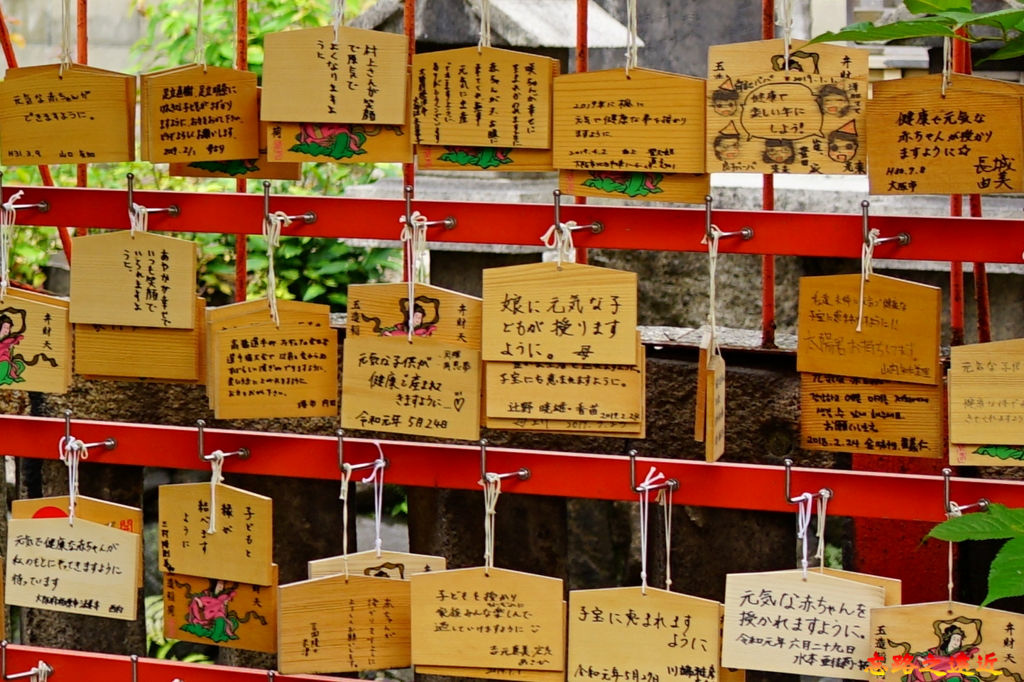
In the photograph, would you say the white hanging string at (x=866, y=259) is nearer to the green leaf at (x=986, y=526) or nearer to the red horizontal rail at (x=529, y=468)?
the red horizontal rail at (x=529, y=468)

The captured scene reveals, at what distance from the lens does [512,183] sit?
3508mm

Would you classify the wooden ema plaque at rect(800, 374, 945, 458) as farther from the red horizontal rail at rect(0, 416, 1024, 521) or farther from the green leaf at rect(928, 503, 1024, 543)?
the green leaf at rect(928, 503, 1024, 543)

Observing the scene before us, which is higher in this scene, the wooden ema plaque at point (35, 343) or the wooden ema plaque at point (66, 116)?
A: the wooden ema plaque at point (66, 116)

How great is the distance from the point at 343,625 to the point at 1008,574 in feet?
3.45

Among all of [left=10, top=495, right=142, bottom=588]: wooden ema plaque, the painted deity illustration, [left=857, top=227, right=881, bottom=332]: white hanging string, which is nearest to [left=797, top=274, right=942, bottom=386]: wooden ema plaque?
[left=857, top=227, right=881, bottom=332]: white hanging string

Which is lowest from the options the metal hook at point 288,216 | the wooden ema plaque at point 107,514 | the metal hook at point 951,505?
the wooden ema plaque at point 107,514

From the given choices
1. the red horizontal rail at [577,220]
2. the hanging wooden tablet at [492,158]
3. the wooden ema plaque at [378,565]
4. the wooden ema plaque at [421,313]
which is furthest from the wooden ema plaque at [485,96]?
the wooden ema plaque at [378,565]

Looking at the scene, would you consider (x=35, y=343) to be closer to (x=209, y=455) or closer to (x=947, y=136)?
(x=209, y=455)

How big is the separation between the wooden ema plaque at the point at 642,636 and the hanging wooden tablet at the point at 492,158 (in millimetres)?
655

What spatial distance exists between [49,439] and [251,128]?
66 centimetres

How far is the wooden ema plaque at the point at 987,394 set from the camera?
1.92m

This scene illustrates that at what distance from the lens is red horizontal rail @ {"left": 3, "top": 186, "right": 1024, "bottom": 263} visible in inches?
77.7

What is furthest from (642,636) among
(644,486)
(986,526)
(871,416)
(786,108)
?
(786,108)

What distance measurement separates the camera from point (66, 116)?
2180 mm
